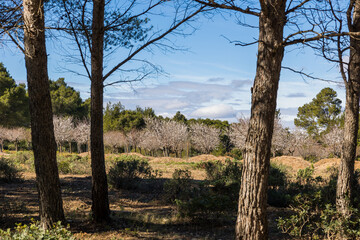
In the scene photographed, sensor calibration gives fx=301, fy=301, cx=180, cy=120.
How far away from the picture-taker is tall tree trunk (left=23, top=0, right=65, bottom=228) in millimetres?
4676

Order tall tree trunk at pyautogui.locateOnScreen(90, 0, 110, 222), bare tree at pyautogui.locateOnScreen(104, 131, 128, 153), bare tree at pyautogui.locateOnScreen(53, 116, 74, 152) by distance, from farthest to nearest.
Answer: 1. bare tree at pyautogui.locateOnScreen(104, 131, 128, 153)
2. bare tree at pyautogui.locateOnScreen(53, 116, 74, 152)
3. tall tree trunk at pyautogui.locateOnScreen(90, 0, 110, 222)

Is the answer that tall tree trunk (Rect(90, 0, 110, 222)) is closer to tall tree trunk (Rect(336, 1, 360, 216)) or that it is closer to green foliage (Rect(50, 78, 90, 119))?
tall tree trunk (Rect(336, 1, 360, 216))

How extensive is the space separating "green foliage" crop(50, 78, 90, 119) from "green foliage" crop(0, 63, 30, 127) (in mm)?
4240

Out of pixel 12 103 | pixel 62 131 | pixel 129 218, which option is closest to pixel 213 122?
pixel 62 131

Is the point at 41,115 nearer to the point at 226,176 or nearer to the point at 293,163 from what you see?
the point at 226,176

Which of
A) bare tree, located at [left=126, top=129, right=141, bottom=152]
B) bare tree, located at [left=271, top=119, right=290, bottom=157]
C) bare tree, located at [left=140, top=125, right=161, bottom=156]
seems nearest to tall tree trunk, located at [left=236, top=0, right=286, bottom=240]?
bare tree, located at [left=271, top=119, right=290, bottom=157]

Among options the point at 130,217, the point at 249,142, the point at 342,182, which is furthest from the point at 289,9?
the point at 130,217

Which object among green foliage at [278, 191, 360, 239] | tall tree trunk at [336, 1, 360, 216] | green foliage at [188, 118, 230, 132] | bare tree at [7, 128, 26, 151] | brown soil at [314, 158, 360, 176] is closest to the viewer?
green foliage at [278, 191, 360, 239]

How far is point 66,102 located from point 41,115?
37.0 m

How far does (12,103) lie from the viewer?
33781 mm

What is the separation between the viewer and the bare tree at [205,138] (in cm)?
3238

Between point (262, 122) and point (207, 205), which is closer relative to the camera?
point (262, 122)

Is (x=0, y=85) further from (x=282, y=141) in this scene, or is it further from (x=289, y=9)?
(x=289, y=9)

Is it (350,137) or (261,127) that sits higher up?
(261,127)
